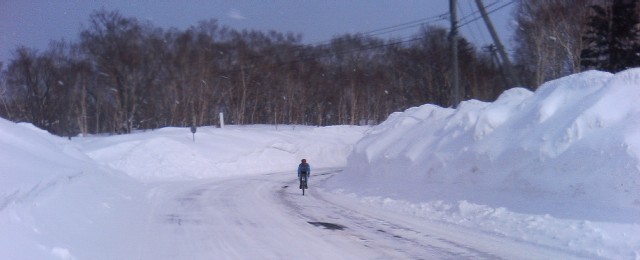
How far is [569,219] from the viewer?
1124 cm

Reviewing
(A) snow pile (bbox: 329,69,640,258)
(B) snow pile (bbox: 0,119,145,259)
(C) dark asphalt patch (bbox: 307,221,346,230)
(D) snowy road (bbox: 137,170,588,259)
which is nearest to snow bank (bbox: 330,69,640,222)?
(A) snow pile (bbox: 329,69,640,258)

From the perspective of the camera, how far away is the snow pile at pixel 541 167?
10.9m

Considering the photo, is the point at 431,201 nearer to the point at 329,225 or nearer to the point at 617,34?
the point at 329,225

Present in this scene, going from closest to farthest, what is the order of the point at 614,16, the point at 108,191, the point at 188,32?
the point at 108,191 < the point at 614,16 < the point at 188,32

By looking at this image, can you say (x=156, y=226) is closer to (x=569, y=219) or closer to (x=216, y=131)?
(x=569, y=219)

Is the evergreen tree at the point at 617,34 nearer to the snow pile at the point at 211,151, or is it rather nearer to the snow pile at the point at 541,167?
the snow pile at the point at 541,167

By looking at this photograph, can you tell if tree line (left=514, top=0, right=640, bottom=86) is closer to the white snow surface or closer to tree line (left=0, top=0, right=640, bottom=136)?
tree line (left=0, top=0, right=640, bottom=136)

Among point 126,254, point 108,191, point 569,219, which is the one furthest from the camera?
point 108,191

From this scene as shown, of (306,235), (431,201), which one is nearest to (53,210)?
A: (306,235)

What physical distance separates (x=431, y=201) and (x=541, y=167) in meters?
3.40

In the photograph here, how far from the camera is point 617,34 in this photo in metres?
35.6

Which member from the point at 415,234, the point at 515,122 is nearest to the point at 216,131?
the point at 515,122

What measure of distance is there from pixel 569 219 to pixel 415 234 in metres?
2.80

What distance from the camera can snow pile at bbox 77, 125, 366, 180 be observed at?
36.2 metres
